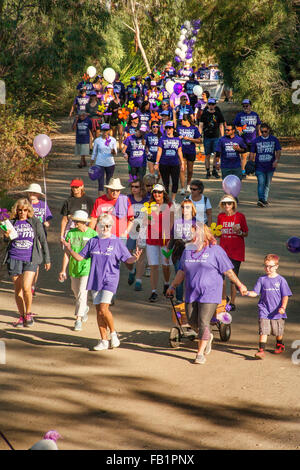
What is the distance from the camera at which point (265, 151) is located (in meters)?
16.7

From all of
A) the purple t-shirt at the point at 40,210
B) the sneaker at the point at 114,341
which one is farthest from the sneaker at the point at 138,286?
the sneaker at the point at 114,341

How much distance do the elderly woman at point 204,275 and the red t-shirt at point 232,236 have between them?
186 centimetres

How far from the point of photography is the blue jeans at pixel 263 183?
55.5 feet

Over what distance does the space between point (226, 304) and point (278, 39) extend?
62.6ft

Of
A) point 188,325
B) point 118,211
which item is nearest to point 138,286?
point 118,211

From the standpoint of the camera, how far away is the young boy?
30.8ft

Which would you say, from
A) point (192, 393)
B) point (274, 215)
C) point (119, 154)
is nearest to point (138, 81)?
point (119, 154)

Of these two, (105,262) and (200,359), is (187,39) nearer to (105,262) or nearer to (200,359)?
(105,262)

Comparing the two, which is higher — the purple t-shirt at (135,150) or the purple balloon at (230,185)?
the purple t-shirt at (135,150)

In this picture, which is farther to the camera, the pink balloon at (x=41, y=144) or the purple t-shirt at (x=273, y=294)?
the pink balloon at (x=41, y=144)

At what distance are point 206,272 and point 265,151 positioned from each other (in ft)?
26.7

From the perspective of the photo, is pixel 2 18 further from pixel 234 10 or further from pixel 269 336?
pixel 269 336

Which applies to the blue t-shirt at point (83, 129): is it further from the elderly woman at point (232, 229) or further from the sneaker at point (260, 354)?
the sneaker at point (260, 354)

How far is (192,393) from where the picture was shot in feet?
27.3
